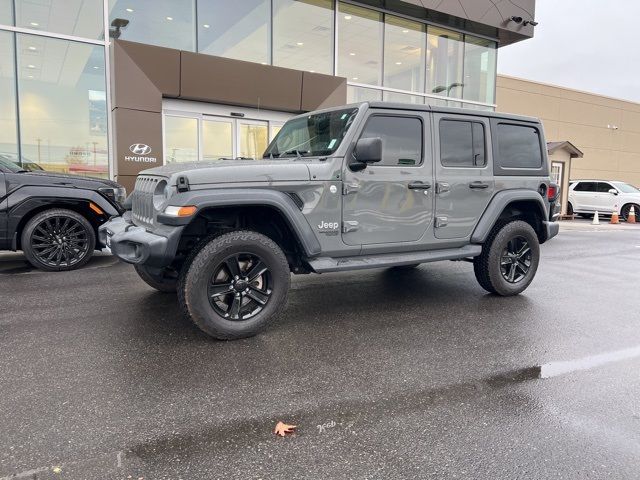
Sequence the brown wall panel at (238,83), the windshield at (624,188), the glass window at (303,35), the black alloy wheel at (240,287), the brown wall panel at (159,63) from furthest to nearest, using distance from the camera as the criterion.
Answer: the windshield at (624,188) < the glass window at (303,35) < the brown wall panel at (238,83) < the brown wall panel at (159,63) < the black alloy wheel at (240,287)

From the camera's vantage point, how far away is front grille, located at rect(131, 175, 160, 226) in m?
4.08

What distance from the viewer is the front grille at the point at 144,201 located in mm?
4081

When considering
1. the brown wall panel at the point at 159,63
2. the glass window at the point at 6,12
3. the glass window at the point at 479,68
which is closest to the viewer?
the glass window at the point at 6,12

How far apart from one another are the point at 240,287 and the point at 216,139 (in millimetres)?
9758

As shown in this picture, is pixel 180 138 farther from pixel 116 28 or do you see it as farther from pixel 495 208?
pixel 495 208

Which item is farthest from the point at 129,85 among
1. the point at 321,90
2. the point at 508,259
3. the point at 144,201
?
the point at 508,259

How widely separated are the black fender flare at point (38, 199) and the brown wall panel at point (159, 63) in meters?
5.73

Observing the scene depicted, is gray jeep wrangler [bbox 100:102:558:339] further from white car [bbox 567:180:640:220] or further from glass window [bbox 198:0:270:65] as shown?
white car [bbox 567:180:640:220]

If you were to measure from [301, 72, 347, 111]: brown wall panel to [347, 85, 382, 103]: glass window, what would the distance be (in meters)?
0.90

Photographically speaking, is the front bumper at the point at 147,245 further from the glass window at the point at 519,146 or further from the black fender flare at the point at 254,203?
the glass window at the point at 519,146

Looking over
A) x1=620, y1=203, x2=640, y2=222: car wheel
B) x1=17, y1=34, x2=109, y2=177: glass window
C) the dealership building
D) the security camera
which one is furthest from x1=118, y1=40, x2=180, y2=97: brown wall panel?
x1=620, y1=203, x2=640, y2=222: car wheel

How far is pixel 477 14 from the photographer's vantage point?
16.4 metres

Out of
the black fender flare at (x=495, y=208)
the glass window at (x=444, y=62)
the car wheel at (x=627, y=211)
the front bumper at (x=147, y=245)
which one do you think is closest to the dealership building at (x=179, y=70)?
the glass window at (x=444, y=62)

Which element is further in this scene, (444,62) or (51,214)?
(444,62)
